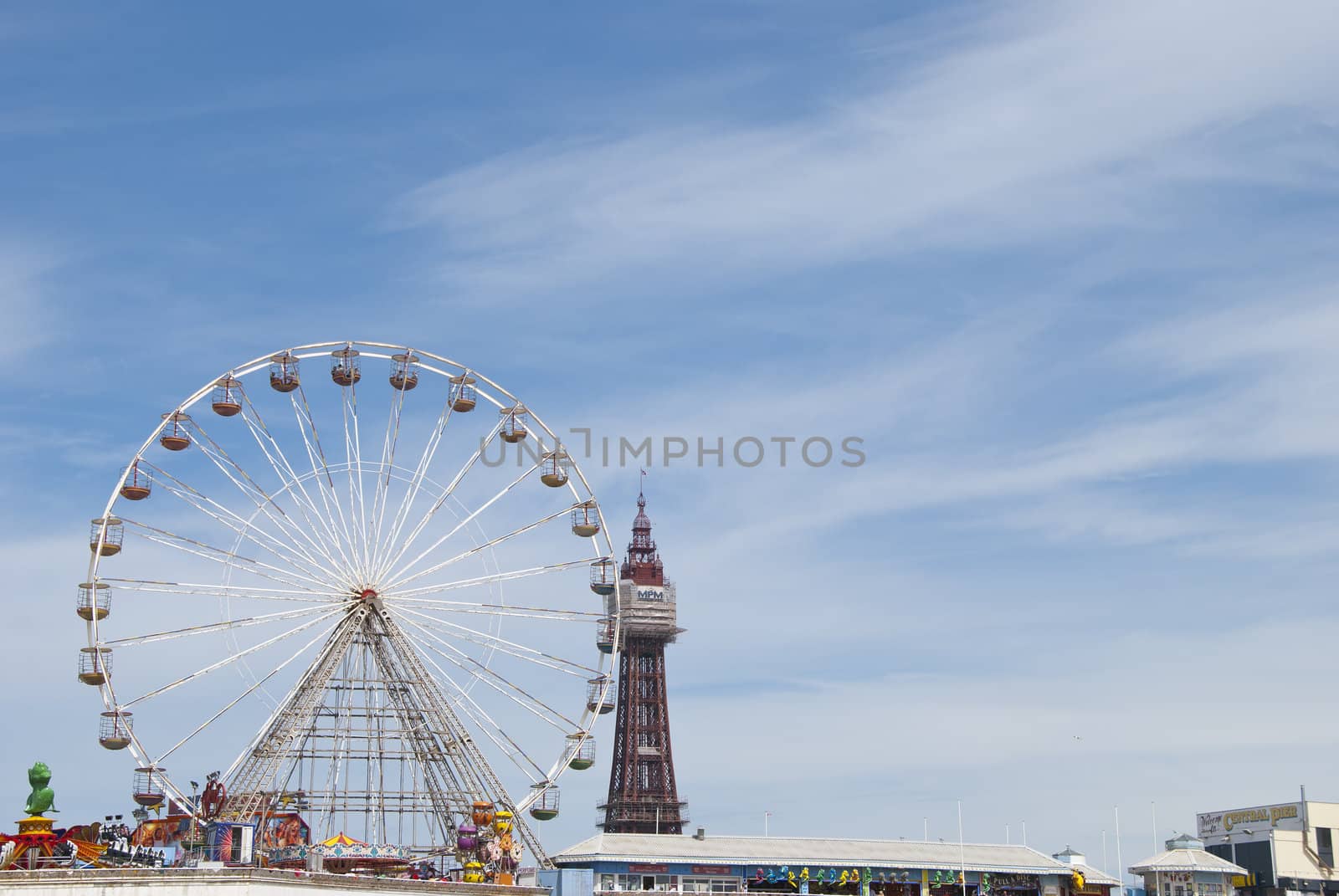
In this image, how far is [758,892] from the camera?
100812mm

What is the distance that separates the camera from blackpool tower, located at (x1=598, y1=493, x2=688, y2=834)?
168375 millimetres

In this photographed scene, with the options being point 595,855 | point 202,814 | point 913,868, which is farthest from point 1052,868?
point 202,814

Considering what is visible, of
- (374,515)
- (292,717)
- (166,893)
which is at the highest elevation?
(374,515)

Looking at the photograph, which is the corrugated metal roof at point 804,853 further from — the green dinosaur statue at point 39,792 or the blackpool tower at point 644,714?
the blackpool tower at point 644,714

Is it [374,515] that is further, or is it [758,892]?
[758,892]

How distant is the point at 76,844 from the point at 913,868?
55238 millimetres

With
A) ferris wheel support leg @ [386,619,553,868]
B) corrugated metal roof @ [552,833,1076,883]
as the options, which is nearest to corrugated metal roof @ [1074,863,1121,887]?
corrugated metal roof @ [552,833,1076,883]

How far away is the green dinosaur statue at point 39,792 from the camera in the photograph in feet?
228

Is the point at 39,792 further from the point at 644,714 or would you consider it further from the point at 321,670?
the point at 644,714

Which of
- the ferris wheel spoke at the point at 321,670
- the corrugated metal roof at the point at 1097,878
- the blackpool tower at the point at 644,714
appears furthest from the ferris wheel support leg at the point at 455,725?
the blackpool tower at the point at 644,714

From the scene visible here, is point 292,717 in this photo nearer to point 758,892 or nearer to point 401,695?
point 401,695

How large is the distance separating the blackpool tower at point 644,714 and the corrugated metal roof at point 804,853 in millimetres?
60717

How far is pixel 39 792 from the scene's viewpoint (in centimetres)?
6988

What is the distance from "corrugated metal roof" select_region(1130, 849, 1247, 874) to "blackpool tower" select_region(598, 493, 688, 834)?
59451mm
